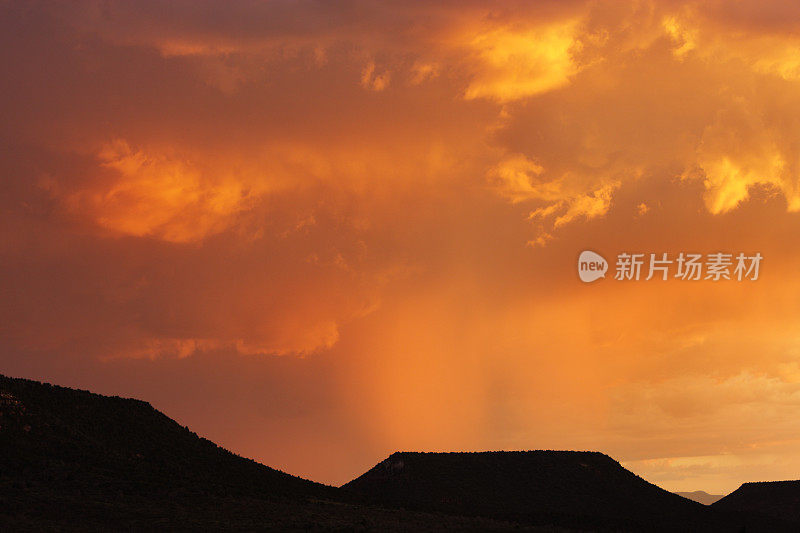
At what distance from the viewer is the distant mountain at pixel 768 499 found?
4793 inches

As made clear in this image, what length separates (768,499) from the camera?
129 meters

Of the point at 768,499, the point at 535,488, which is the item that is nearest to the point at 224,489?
the point at 535,488

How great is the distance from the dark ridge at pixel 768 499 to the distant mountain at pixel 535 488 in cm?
1717

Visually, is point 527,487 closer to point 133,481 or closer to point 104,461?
point 133,481

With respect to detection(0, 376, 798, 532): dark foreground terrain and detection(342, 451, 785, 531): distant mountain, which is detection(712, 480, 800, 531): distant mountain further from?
detection(342, 451, 785, 531): distant mountain

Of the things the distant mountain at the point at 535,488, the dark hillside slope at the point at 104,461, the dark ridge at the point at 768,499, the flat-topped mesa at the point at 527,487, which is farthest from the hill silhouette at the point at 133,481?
the dark ridge at the point at 768,499

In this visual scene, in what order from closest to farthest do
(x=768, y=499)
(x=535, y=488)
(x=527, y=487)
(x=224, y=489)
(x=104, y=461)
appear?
(x=104, y=461) < (x=224, y=489) < (x=535, y=488) < (x=527, y=487) < (x=768, y=499)

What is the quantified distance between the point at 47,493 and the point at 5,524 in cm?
752

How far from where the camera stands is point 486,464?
11862cm

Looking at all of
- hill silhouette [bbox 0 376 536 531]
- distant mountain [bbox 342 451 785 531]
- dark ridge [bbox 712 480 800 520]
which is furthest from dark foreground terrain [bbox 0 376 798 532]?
dark ridge [bbox 712 480 800 520]

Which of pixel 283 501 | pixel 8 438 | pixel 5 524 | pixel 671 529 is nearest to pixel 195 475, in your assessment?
pixel 283 501

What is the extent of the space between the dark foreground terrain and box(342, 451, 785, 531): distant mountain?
27cm

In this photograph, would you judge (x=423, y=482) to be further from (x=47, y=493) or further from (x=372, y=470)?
(x=47, y=493)

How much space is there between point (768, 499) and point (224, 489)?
94.8m
